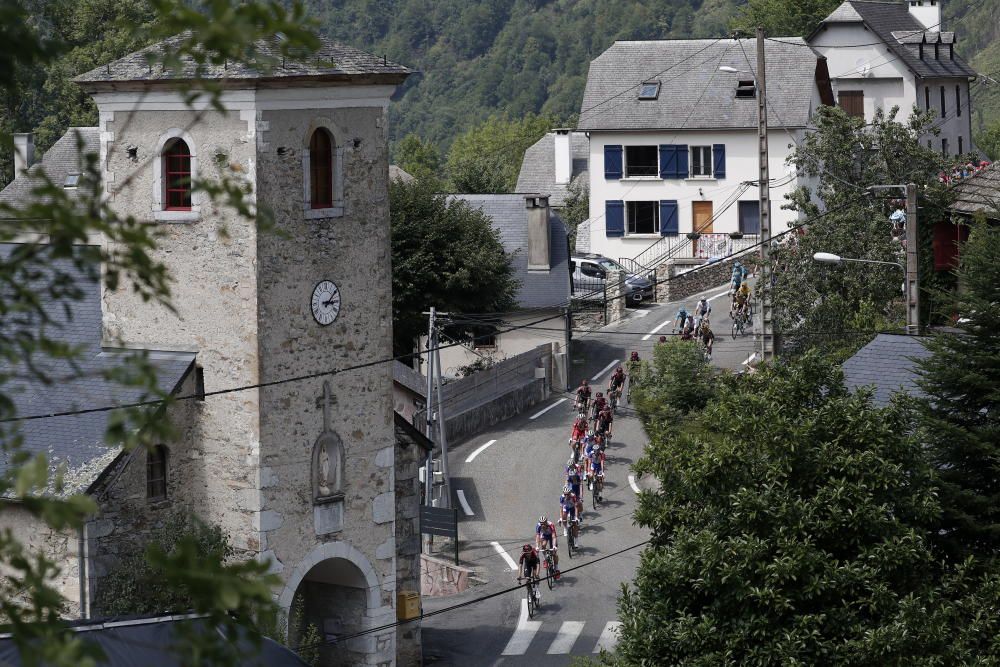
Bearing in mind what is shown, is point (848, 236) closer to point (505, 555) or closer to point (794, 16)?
point (505, 555)

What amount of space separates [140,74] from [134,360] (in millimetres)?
20668

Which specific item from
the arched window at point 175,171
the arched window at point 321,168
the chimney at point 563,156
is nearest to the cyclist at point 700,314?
the arched window at point 321,168

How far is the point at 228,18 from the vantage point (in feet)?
19.9

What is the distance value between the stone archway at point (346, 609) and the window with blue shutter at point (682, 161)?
38.1m

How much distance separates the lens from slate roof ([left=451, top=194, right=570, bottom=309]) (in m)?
52.4

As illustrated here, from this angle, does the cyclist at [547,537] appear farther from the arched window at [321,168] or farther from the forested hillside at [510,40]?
the forested hillside at [510,40]

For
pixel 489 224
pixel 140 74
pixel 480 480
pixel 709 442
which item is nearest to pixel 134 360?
pixel 709 442

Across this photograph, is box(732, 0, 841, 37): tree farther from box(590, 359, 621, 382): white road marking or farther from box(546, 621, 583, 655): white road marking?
box(546, 621, 583, 655): white road marking

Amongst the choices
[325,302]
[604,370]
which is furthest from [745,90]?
[325,302]

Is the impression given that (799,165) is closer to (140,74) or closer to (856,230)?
(856,230)

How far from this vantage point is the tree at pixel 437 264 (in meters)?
49.2

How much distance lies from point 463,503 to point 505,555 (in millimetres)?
3668

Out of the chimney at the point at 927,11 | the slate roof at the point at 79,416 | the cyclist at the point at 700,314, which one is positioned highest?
the chimney at the point at 927,11

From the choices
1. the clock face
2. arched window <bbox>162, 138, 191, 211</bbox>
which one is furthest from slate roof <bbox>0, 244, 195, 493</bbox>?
the clock face
